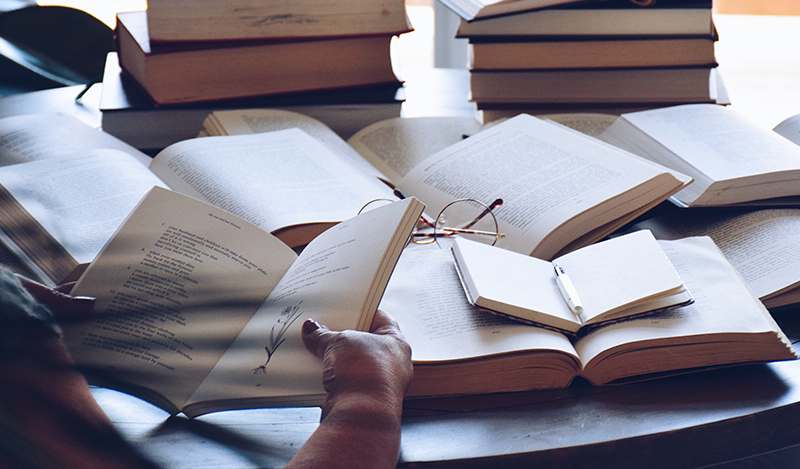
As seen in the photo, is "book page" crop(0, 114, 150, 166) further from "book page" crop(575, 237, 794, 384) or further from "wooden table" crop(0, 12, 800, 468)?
"book page" crop(575, 237, 794, 384)

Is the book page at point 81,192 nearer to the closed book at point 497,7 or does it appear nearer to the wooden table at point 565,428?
the wooden table at point 565,428

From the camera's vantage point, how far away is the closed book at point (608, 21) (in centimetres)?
115

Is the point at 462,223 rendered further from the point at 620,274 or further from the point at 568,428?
the point at 568,428

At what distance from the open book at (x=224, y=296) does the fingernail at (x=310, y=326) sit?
0.01 meters

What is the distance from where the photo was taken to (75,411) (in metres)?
0.30

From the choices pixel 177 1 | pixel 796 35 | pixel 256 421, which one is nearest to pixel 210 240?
pixel 256 421

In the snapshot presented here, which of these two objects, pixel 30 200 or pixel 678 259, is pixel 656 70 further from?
pixel 30 200

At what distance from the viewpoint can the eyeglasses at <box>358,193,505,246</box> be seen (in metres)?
0.85

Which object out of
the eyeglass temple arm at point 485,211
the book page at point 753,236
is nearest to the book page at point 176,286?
the eyeglass temple arm at point 485,211

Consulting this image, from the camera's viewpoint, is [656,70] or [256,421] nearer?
[256,421]

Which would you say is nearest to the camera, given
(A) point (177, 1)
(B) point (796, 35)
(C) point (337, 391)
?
(C) point (337, 391)

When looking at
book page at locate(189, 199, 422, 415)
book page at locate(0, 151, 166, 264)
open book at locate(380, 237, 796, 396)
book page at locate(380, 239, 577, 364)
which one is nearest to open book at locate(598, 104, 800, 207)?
open book at locate(380, 237, 796, 396)

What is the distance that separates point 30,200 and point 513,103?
32.7 inches

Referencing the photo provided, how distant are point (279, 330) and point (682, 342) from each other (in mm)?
376
